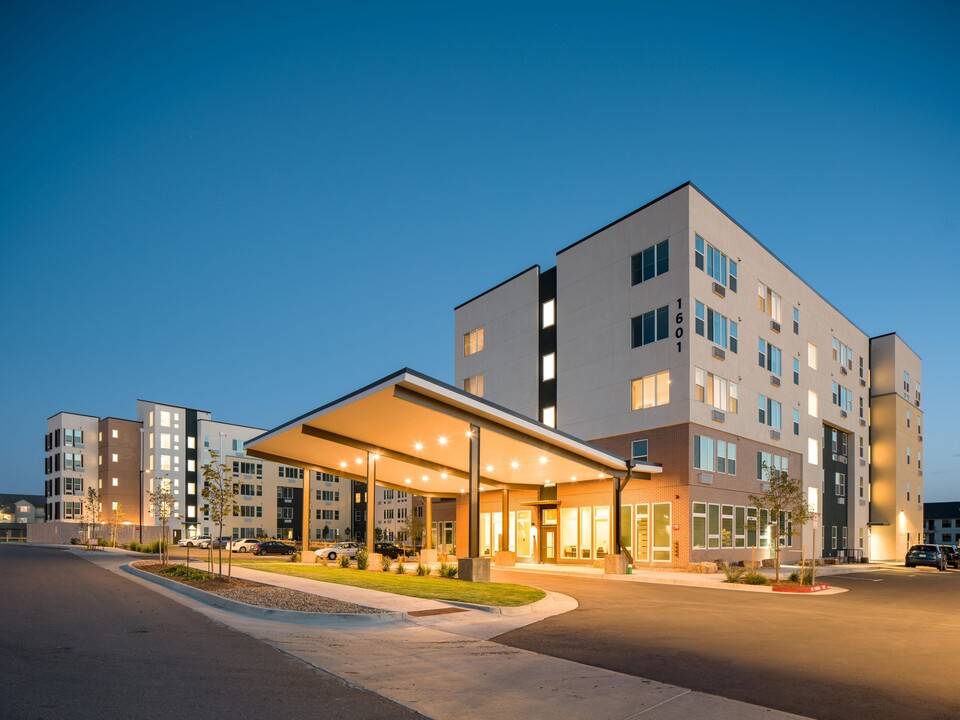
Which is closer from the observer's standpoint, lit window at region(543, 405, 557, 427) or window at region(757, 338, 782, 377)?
window at region(757, 338, 782, 377)

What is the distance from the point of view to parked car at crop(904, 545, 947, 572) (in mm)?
49938

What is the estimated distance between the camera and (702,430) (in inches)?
1522

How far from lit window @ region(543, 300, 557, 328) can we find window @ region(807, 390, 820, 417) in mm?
19430

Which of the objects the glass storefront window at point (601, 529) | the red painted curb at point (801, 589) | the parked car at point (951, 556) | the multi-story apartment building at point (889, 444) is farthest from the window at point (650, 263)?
the multi-story apartment building at point (889, 444)

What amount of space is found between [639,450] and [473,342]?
2009 centimetres

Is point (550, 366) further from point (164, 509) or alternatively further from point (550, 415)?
point (164, 509)

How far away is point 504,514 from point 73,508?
296ft

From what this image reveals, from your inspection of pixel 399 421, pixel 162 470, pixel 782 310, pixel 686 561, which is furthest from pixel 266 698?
pixel 162 470

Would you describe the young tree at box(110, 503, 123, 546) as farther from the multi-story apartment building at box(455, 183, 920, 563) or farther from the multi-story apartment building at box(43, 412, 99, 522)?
the multi-story apartment building at box(455, 183, 920, 563)

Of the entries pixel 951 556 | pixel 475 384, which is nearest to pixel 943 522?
pixel 951 556

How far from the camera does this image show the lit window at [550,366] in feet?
156

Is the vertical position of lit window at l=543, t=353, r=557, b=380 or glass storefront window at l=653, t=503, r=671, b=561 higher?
lit window at l=543, t=353, r=557, b=380

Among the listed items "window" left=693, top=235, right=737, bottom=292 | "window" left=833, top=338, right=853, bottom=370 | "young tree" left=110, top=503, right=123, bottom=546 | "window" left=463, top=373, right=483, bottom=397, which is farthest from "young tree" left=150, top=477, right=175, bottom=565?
"window" left=833, top=338, right=853, bottom=370

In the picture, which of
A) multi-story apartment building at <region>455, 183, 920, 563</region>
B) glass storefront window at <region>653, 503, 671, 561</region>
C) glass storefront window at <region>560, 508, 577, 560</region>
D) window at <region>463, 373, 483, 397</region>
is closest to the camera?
glass storefront window at <region>653, 503, 671, 561</region>
